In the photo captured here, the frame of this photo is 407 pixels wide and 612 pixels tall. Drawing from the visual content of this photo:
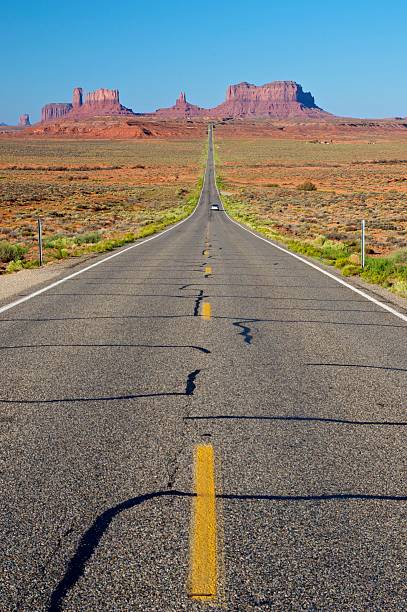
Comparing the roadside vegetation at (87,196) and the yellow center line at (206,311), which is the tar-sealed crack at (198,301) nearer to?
the yellow center line at (206,311)

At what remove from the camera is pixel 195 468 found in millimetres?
4781

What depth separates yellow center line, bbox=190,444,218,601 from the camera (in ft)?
10.9

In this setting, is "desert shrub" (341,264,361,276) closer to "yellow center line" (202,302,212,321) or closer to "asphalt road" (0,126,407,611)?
"yellow center line" (202,302,212,321)

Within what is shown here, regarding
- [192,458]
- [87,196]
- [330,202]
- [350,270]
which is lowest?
[192,458]

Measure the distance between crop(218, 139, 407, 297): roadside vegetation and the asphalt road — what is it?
642 centimetres

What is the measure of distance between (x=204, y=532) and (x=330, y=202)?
59661 millimetres

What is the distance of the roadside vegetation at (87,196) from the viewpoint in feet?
98.0

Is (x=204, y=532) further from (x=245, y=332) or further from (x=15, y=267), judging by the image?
(x=15, y=267)

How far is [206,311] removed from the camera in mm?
11516

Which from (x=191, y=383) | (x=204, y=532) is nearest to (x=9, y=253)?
(x=191, y=383)

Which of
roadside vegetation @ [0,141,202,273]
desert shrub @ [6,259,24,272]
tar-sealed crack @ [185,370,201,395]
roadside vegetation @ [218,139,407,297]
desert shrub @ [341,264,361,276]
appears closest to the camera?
tar-sealed crack @ [185,370,201,395]

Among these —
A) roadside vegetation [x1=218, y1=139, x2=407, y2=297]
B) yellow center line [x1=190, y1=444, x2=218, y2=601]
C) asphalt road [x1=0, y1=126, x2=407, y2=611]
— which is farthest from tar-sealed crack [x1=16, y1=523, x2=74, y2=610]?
roadside vegetation [x1=218, y1=139, x2=407, y2=297]

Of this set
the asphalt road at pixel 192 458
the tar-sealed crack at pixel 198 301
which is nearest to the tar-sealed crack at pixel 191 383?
the asphalt road at pixel 192 458

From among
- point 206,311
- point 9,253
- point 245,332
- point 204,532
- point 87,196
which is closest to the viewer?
point 204,532
